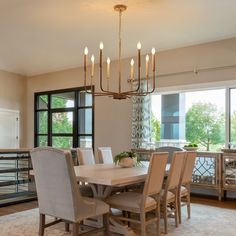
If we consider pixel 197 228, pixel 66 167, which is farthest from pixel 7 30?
pixel 197 228

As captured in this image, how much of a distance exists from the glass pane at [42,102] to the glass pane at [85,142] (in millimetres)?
1603

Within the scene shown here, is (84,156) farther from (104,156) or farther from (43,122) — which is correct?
(43,122)

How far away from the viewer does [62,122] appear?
26.6ft

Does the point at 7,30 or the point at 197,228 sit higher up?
the point at 7,30

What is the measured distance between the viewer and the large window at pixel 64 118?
758 centimetres

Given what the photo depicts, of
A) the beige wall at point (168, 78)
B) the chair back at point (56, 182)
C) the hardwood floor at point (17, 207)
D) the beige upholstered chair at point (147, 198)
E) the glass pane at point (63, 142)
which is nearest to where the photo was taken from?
the chair back at point (56, 182)

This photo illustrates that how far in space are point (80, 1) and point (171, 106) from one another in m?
3.30

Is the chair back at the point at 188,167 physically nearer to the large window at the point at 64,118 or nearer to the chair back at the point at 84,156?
the chair back at the point at 84,156

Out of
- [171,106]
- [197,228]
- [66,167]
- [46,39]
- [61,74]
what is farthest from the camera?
[61,74]

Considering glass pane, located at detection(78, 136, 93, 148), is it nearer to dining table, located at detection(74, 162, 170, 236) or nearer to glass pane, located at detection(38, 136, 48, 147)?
glass pane, located at detection(38, 136, 48, 147)

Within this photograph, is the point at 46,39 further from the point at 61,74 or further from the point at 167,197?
the point at 167,197

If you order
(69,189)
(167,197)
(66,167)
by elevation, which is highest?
(66,167)

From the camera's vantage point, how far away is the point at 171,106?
645 centimetres

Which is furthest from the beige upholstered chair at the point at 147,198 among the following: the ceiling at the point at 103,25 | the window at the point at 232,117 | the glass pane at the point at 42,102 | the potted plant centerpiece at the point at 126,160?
the glass pane at the point at 42,102
